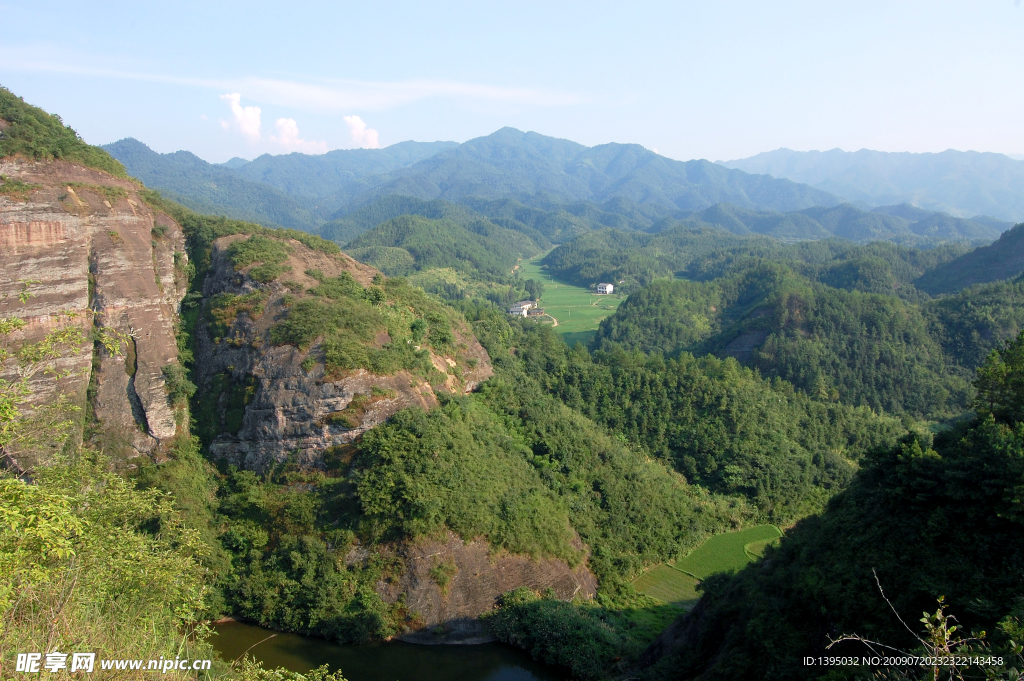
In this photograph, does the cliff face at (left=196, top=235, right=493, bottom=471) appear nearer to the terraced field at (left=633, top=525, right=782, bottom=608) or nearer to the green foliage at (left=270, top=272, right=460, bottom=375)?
the green foliage at (left=270, top=272, right=460, bottom=375)

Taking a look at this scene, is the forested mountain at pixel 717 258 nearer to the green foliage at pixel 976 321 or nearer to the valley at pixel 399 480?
the green foliage at pixel 976 321

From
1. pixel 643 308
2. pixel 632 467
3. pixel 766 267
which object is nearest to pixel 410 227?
pixel 643 308

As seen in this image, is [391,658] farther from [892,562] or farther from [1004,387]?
[1004,387]

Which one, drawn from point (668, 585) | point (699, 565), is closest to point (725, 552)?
point (699, 565)

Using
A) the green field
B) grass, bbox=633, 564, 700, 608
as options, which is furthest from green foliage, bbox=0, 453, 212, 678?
the green field

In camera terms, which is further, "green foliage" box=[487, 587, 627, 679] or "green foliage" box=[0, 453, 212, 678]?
"green foliage" box=[487, 587, 627, 679]

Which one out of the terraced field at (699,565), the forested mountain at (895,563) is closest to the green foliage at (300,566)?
the forested mountain at (895,563)

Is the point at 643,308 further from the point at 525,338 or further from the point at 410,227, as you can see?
the point at 410,227
